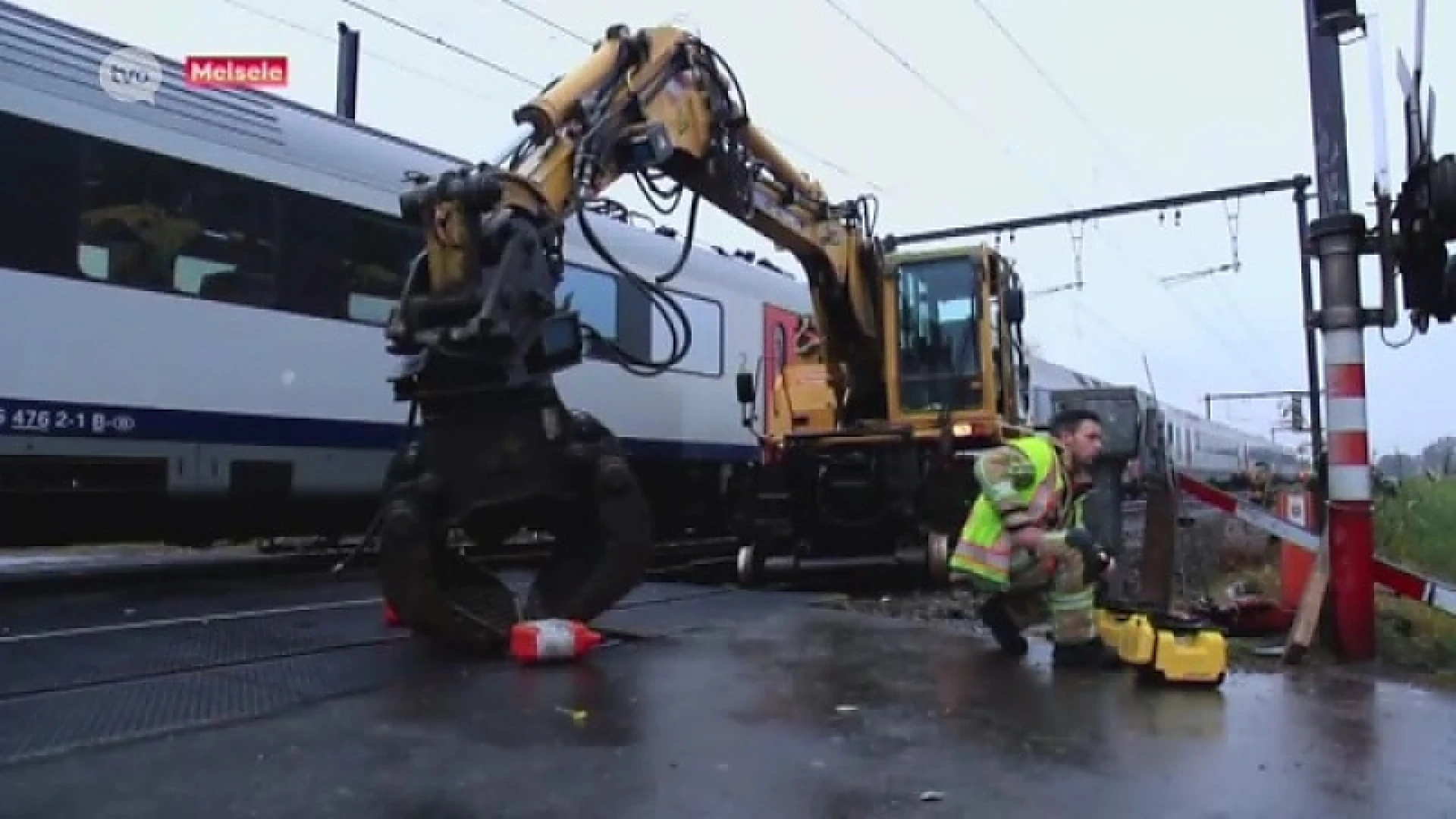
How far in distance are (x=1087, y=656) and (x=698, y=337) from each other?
812 cm

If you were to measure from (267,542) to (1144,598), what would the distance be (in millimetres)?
8720

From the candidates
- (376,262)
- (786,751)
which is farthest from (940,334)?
(786,751)

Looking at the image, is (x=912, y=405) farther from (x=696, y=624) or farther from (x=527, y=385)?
(x=527, y=385)

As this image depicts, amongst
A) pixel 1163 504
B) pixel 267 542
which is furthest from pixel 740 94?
pixel 267 542

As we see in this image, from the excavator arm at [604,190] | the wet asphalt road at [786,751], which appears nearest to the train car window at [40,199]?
the excavator arm at [604,190]

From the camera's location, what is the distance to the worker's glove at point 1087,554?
5.71 meters

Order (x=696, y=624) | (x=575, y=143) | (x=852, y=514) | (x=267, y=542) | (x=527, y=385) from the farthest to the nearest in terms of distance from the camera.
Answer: (x=267, y=542) < (x=852, y=514) < (x=696, y=624) < (x=575, y=143) < (x=527, y=385)

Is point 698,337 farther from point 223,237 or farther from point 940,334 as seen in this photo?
point 223,237

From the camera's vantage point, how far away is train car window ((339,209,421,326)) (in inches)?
376

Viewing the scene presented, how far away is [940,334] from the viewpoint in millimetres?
9648

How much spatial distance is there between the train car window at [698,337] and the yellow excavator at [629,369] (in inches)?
101

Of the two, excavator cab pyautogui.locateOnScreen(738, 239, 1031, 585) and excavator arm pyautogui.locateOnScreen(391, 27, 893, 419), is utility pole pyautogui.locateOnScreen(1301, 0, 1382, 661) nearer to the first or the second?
excavator cab pyautogui.locateOnScreen(738, 239, 1031, 585)

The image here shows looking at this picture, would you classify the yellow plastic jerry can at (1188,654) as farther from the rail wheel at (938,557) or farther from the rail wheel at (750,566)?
the rail wheel at (750,566)

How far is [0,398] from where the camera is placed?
23.6 ft
